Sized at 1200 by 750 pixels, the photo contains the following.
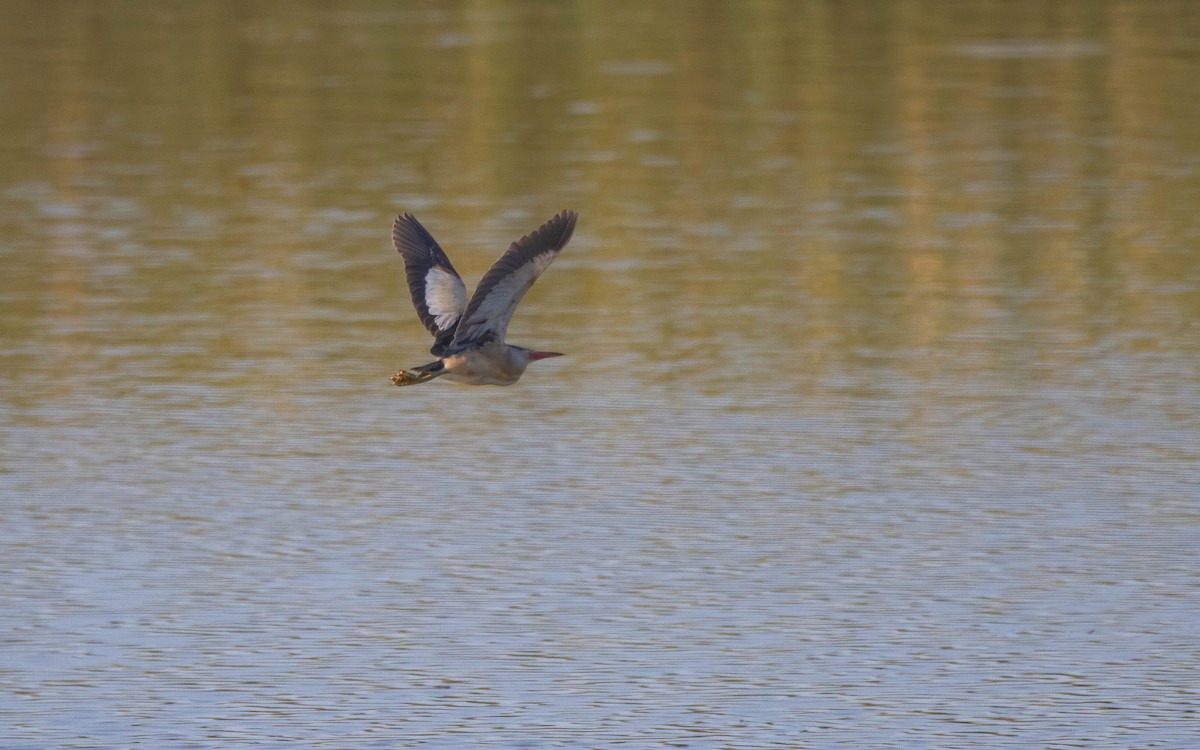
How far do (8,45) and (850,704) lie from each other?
24.6 meters

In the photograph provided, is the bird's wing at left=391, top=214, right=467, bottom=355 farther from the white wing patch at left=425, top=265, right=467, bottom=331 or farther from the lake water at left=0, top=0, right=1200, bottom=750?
the lake water at left=0, top=0, right=1200, bottom=750

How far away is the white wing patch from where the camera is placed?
10227mm

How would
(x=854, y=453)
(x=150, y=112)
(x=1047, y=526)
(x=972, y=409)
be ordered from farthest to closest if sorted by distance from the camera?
(x=150, y=112) < (x=972, y=409) < (x=854, y=453) < (x=1047, y=526)

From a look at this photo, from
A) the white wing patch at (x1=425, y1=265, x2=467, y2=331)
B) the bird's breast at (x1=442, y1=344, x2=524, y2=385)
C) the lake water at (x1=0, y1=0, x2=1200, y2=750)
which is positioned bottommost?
the lake water at (x1=0, y1=0, x2=1200, y2=750)

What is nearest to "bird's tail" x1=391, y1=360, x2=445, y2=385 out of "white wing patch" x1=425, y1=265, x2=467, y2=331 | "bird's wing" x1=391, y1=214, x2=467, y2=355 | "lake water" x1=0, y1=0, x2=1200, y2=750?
"bird's wing" x1=391, y1=214, x2=467, y2=355

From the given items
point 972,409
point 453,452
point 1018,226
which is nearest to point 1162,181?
point 1018,226

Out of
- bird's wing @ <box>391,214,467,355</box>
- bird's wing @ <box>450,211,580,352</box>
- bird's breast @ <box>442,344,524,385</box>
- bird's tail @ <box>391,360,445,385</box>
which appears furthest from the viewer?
bird's wing @ <box>391,214,467,355</box>

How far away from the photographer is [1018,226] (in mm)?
18641

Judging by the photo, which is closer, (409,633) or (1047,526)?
(409,633)

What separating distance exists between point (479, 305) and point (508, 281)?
21 centimetres

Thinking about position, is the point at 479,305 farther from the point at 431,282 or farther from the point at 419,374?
the point at 431,282

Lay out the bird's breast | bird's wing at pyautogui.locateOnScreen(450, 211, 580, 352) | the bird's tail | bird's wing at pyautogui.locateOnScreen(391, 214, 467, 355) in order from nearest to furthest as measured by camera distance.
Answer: bird's wing at pyautogui.locateOnScreen(450, 211, 580, 352) → the bird's tail → the bird's breast → bird's wing at pyautogui.locateOnScreen(391, 214, 467, 355)

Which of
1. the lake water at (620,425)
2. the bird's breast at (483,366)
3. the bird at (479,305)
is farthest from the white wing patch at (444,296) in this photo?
the lake water at (620,425)

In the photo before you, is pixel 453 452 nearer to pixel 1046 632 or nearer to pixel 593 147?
pixel 1046 632
